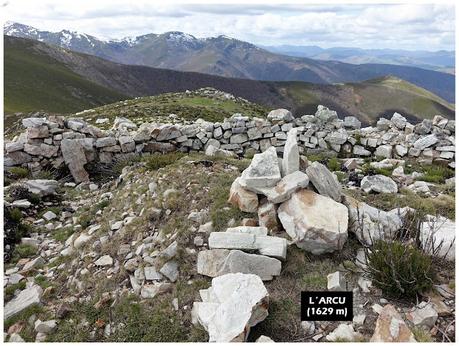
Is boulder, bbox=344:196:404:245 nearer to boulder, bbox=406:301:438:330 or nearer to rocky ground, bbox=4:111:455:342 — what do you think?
rocky ground, bbox=4:111:455:342

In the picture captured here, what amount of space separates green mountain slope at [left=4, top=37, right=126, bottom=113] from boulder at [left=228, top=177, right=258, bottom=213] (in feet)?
292

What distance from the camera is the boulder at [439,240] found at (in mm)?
7445

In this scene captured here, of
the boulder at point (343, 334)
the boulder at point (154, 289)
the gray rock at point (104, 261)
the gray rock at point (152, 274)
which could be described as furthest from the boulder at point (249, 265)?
the gray rock at point (104, 261)

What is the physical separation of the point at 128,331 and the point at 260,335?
211 centimetres

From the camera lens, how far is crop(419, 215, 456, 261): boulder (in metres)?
7.45

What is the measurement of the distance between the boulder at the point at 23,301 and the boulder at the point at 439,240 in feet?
22.9

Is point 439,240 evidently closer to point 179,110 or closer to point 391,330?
point 391,330

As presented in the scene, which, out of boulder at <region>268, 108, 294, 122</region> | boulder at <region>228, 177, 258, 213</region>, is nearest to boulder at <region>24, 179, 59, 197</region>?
boulder at <region>228, 177, 258, 213</region>

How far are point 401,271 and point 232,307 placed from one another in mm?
2776

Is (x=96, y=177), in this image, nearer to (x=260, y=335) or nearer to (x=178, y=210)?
(x=178, y=210)

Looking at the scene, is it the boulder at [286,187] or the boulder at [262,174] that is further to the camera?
the boulder at [262,174]

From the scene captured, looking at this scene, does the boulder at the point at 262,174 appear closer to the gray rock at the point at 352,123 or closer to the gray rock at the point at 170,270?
the gray rock at the point at 170,270

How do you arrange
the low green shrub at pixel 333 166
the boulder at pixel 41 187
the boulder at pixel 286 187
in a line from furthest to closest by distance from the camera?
1. the low green shrub at pixel 333 166
2. the boulder at pixel 41 187
3. the boulder at pixel 286 187

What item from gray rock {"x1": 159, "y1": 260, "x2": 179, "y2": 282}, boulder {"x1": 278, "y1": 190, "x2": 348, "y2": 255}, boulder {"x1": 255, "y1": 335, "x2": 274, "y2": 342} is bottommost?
gray rock {"x1": 159, "y1": 260, "x2": 179, "y2": 282}
